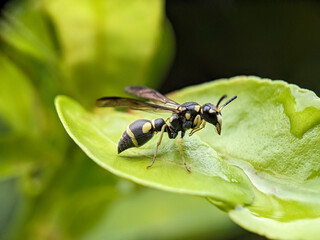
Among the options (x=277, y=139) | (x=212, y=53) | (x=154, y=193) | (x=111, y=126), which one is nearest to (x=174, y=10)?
(x=212, y=53)

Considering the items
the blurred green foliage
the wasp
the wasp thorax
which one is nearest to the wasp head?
the wasp

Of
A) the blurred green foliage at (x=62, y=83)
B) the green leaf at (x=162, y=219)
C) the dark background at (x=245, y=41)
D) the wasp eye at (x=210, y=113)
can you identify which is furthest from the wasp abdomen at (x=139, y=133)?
the dark background at (x=245, y=41)

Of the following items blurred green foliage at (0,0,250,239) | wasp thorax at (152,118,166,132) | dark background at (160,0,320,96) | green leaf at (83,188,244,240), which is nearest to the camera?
wasp thorax at (152,118,166,132)

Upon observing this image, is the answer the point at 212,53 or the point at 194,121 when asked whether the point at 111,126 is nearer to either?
the point at 194,121

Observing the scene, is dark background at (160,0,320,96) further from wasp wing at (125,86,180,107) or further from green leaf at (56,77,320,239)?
green leaf at (56,77,320,239)

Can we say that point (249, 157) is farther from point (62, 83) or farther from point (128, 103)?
point (62, 83)

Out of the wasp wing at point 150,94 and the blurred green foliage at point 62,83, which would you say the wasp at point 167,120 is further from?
the blurred green foliage at point 62,83
